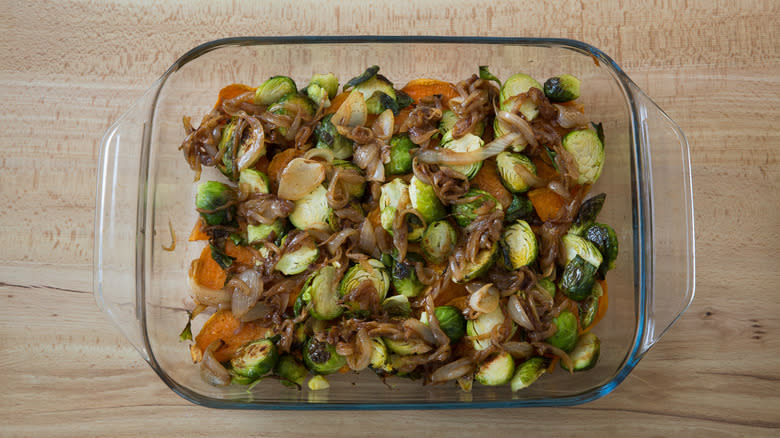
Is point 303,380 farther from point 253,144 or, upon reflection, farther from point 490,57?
point 490,57

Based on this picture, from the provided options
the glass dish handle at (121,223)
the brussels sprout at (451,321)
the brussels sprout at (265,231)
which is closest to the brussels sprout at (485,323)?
the brussels sprout at (451,321)

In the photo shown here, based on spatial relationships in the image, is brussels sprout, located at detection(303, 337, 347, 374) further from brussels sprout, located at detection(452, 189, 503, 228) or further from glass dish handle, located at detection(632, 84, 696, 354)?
glass dish handle, located at detection(632, 84, 696, 354)

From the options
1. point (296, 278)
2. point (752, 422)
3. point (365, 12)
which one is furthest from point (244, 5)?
point (752, 422)

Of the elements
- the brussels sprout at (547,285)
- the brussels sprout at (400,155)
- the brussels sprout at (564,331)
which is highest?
the brussels sprout at (400,155)

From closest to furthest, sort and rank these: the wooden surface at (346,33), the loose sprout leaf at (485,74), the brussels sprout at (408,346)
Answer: the brussels sprout at (408,346), the loose sprout leaf at (485,74), the wooden surface at (346,33)

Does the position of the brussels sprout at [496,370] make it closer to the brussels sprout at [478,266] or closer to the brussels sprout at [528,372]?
the brussels sprout at [528,372]
